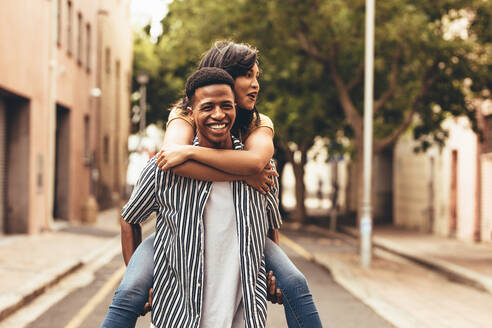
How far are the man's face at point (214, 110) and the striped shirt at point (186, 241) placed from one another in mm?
212

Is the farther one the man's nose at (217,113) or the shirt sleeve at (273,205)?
the shirt sleeve at (273,205)

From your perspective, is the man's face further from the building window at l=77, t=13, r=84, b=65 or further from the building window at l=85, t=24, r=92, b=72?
the building window at l=85, t=24, r=92, b=72

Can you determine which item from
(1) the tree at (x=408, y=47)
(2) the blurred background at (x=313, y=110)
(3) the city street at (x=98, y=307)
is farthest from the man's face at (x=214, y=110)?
(1) the tree at (x=408, y=47)

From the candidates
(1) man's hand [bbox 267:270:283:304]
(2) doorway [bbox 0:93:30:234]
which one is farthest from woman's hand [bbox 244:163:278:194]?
(2) doorway [bbox 0:93:30:234]

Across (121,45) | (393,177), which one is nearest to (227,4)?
(393,177)

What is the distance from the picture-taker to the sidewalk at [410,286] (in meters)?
8.83

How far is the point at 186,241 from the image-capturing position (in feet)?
10.2

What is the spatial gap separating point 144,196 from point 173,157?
22cm

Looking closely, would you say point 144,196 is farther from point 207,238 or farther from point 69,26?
point 69,26

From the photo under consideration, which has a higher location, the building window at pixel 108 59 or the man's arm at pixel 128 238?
the building window at pixel 108 59

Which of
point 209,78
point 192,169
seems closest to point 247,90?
point 209,78

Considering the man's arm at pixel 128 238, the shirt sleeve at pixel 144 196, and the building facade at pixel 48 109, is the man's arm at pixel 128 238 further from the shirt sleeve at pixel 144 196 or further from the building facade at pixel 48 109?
the building facade at pixel 48 109

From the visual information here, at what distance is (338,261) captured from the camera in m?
14.6

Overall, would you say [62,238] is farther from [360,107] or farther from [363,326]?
[363,326]
